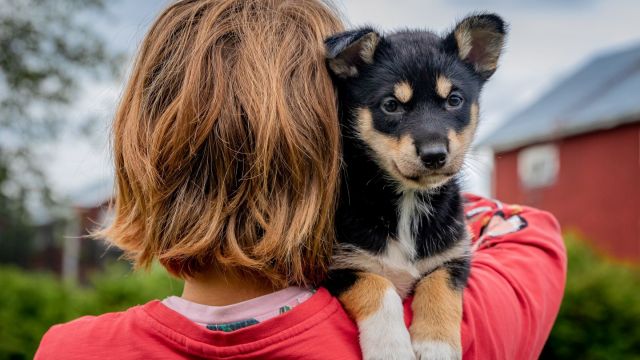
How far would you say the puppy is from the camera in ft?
7.72

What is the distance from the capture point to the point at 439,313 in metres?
2.28

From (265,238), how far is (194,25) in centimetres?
65

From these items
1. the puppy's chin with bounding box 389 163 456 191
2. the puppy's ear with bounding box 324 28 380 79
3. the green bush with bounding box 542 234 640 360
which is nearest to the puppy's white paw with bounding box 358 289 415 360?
the puppy's chin with bounding box 389 163 456 191

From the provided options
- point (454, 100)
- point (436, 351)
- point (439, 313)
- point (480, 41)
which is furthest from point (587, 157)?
point (436, 351)

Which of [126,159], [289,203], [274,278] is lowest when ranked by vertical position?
[274,278]

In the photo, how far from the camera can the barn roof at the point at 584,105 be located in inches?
787

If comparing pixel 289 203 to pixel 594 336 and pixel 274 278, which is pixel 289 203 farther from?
pixel 594 336

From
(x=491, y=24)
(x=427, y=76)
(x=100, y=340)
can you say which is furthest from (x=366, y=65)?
(x=100, y=340)

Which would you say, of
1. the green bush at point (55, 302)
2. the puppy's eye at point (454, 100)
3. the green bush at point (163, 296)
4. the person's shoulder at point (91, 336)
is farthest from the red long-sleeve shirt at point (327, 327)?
the green bush at point (55, 302)

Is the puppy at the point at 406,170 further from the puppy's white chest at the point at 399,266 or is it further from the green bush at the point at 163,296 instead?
the green bush at the point at 163,296

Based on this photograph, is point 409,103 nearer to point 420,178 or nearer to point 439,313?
point 420,178

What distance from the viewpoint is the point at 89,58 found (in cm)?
1401

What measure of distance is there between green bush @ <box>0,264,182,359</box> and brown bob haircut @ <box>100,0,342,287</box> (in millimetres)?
4680

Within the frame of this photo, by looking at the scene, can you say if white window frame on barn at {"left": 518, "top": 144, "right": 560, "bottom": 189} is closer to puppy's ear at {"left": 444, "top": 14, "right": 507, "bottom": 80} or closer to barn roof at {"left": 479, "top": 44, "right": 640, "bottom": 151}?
barn roof at {"left": 479, "top": 44, "right": 640, "bottom": 151}
